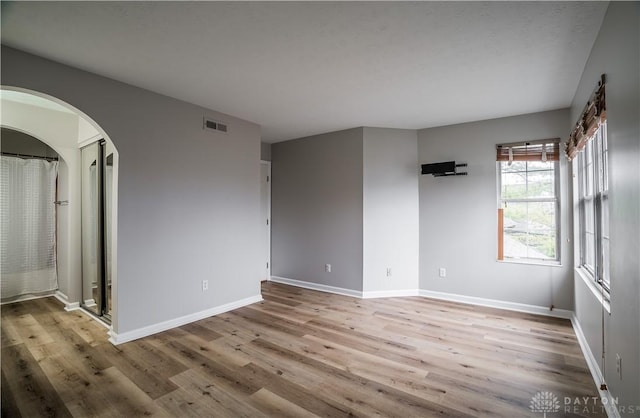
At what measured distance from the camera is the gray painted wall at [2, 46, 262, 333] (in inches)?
114

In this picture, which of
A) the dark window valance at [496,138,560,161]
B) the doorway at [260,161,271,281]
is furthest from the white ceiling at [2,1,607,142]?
the doorway at [260,161,271,281]

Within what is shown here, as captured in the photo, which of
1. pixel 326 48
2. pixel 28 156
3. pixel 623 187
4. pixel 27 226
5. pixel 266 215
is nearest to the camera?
pixel 623 187

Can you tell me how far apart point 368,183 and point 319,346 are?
2.60 meters

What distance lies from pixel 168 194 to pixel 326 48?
2342 mm

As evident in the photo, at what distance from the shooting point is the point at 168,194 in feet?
11.2


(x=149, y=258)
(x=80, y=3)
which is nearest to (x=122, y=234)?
(x=149, y=258)

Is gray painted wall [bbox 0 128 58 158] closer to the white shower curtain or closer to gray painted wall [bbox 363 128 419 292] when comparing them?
the white shower curtain

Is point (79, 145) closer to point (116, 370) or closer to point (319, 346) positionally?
point (116, 370)

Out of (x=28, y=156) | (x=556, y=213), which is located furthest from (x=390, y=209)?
(x=28, y=156)

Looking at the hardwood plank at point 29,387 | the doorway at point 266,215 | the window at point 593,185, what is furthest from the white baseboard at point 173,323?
the window at point 593,185

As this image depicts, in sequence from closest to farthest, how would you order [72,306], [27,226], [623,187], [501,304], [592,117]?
1. [623,187]
2. [592,117]
3. [72,306]
4. [501,304]
5. [27,226]

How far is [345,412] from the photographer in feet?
6.53

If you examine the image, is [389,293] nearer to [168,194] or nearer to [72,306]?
[168,194]

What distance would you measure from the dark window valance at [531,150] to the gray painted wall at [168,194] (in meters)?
3.58
